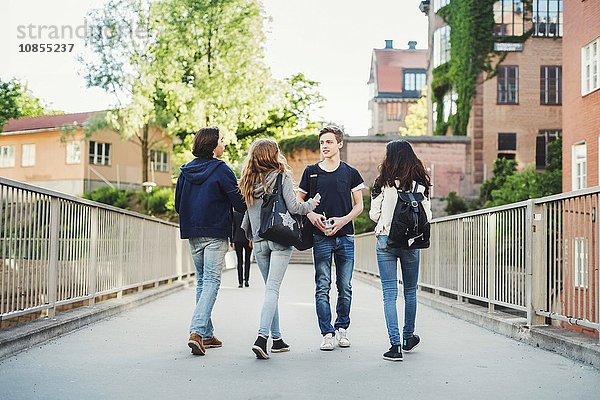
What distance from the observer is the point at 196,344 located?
20.5ft

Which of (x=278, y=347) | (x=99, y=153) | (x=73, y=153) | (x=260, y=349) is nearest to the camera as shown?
(x=260, y=349)

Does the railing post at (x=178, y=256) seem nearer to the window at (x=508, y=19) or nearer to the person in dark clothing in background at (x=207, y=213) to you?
the person in dark clothing in background at (x=207, y=213)

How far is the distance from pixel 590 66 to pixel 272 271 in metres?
19.6

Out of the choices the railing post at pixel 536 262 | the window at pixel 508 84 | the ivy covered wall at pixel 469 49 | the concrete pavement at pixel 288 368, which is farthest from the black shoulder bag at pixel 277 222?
the window at pixel 508 84

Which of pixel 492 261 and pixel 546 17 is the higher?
pixel 546 17

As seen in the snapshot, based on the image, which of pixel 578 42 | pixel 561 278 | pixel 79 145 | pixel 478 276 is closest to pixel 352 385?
pixel 561 278

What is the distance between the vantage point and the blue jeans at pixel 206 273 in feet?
21.2

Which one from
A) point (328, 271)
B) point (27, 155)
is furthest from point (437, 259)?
point (27, 155)

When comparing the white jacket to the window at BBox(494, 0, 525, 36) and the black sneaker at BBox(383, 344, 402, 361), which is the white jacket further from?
the window at BBox(494, 0, 525, 36)

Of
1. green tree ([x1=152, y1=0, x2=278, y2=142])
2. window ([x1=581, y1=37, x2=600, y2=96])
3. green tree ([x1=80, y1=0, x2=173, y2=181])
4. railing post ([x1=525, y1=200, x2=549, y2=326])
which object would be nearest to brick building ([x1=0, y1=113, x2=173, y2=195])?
green tree ([x1=80, y1=0, x2=173, y2=181])

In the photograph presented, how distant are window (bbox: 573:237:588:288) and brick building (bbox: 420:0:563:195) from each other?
32.9 metres

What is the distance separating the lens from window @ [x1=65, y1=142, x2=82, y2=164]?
4744cm

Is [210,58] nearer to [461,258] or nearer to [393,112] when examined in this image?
[461,258]

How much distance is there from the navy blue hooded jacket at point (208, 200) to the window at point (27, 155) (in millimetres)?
45611
